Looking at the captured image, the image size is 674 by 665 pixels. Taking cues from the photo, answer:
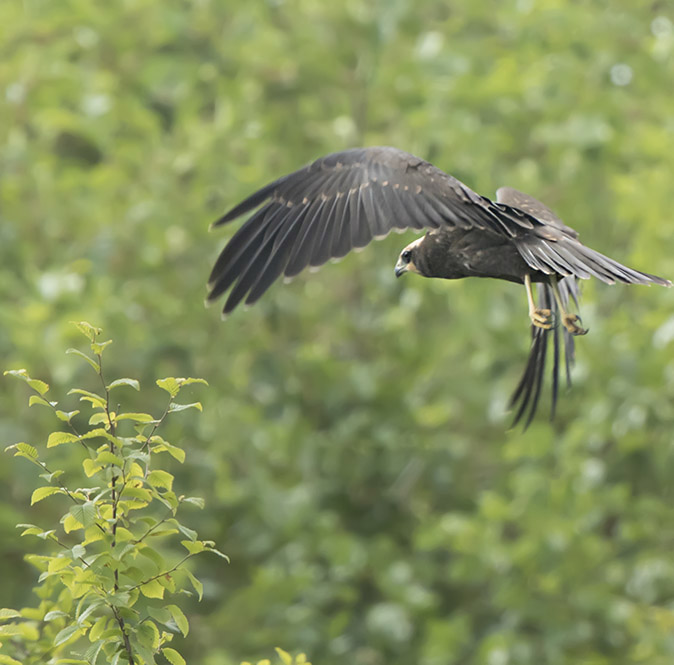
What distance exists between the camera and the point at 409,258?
5.46m

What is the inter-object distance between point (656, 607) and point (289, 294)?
3186 millimetres

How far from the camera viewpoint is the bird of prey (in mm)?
4535

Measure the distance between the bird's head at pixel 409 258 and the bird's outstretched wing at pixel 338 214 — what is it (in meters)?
0.50

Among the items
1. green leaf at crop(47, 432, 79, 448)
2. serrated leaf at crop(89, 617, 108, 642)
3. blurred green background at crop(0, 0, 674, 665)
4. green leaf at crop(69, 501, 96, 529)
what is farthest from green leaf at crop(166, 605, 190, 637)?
blurred green background at crop(0, 0, 674, 665)

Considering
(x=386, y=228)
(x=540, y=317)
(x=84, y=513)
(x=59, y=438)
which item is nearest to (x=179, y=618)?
(x=84, y=513)

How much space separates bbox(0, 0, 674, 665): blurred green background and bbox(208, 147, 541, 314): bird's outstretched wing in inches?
105

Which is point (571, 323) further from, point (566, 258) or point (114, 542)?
point (114, 542)

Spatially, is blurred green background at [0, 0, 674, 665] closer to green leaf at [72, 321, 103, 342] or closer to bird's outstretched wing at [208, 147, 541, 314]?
bird's outstretched wing at [208, 147, 541, 314]

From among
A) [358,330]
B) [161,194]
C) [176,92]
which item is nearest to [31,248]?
[161,194]

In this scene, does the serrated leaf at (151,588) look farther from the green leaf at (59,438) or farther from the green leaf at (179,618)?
the green leaf at (59,438)

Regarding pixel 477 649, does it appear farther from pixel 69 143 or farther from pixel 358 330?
pixel 69 143

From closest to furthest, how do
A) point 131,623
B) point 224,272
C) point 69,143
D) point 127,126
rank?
1. point 131,623
2. point 224,272
3. point 127,126
4. point 69,143

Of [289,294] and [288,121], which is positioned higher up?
[288,121]

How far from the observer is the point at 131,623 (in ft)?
9.98
